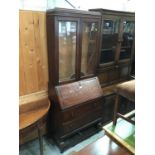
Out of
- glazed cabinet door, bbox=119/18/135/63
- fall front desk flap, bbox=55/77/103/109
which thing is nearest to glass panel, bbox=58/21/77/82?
fall front desk flap, bbox=55/77/103/109

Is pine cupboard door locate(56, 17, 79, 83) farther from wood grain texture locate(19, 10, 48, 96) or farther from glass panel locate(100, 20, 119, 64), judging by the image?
glass panel locate(100, 20, 119, 64)

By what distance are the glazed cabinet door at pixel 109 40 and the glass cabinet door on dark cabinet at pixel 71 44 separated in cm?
22

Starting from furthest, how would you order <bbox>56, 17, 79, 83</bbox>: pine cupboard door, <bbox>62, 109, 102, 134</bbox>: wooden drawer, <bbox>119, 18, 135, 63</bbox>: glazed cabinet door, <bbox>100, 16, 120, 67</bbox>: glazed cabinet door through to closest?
<bbox>119, 18, 135, 63</bbox>: glazed cabinet door < <bbox>100, 16, 120, 67</bbox>: glazed cabinet door < <bbox>62, 109, 102, 134</bbox>: wooden drawer < <bbox>56, 17, 79, 83</bbox>: pine cupboard door

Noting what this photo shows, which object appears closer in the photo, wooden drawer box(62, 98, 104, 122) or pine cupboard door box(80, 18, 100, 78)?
wooden drawer box(62, 98, 104, 122)

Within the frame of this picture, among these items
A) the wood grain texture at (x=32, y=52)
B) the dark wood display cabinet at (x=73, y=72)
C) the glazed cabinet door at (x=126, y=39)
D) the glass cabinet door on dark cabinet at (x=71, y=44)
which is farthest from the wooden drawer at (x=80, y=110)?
the glazed cabinet door at (x=126, y=39)

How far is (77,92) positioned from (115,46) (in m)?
1.07

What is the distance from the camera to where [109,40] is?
253 centimetres

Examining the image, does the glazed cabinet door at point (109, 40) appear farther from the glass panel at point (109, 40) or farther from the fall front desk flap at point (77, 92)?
the fall front desk flap at point (77, 92)

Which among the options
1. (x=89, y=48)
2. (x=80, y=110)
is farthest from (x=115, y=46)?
(x=80, y=110)

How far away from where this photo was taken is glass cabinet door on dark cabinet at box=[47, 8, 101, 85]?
1802mm
